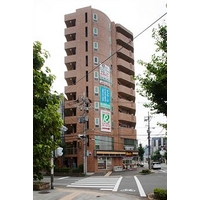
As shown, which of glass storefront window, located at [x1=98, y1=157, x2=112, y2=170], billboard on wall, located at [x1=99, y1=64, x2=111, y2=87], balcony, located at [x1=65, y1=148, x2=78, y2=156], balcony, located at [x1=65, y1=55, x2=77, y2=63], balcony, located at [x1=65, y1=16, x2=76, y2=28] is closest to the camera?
glass storefront window, located at [x1=98, y1=157, x2=112, y2=170]

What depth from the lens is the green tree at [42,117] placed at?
353cm

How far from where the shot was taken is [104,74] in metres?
26.9

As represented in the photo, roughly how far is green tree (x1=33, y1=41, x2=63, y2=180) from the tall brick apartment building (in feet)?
63.6

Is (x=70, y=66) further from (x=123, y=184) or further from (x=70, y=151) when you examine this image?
(x=123, y=184)

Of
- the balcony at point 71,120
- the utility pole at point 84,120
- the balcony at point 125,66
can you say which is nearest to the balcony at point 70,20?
the balcony at point 125,66

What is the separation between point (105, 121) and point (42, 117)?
23031 mm

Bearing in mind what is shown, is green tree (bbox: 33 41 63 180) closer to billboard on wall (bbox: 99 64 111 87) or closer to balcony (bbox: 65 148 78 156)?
balcony (bbox: 65 148 78 156)

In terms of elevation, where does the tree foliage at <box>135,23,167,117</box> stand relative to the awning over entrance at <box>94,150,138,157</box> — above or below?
above

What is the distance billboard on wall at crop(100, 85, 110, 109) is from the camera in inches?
1044

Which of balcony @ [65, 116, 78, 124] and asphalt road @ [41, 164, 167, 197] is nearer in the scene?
asphalt road @ [41, 164, 167, 197]

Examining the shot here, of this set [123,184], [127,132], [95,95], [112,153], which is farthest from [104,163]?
[123,184]

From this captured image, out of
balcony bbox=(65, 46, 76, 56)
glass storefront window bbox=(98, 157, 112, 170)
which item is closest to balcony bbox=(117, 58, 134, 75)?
balcony bbox=(65, 46, 76, 56)

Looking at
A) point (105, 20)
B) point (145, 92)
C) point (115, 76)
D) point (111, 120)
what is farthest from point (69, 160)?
point (145, 92)
